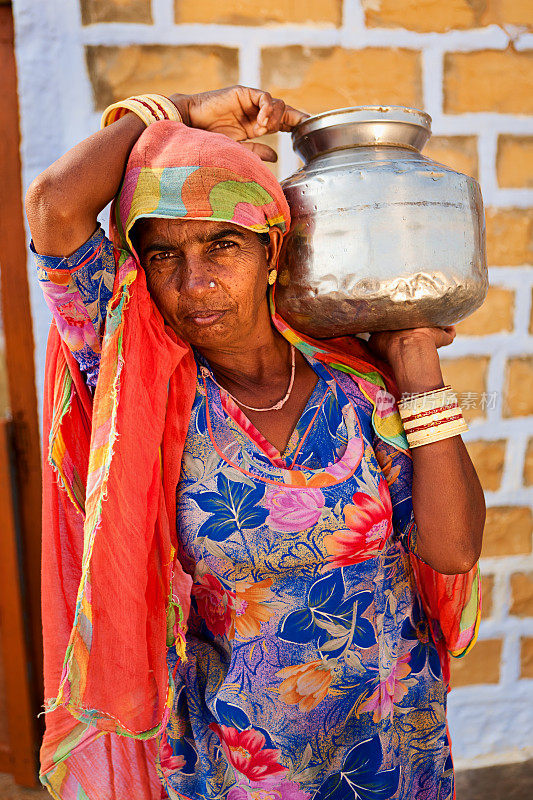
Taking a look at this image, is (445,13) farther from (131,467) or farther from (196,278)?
(131,467)

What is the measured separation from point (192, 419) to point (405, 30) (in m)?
1.61

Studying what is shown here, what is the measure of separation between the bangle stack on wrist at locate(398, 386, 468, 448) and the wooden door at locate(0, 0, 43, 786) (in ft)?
5.13

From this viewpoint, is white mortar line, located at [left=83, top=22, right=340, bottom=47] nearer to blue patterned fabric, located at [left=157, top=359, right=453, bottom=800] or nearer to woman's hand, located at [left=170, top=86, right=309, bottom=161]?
woman's hand, located at [left=170, top=86, right=309, bottom=161]

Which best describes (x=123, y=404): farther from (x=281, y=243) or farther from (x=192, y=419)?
(x=281, y=243)

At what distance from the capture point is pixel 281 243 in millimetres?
1304

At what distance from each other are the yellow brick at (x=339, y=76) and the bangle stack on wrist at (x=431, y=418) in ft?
4.03

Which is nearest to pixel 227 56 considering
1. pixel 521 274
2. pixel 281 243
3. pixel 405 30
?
pixel 405 30

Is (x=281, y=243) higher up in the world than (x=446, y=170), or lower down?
lower down

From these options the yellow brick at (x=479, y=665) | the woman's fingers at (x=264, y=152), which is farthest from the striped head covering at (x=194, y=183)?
the yellow brick at (x=479, y=665)

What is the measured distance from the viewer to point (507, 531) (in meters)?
2.50

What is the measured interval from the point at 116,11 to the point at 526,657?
111 inches

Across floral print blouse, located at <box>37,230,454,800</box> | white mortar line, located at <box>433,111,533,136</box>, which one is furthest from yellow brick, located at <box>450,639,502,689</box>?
white mortar line, located at <box>433,111,533,136</box>

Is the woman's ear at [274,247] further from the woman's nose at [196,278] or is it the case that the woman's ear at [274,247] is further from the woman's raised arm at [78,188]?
the woman's raised arm at [78,188]

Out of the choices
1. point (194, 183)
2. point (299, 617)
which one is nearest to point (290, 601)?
point (299, 617)
